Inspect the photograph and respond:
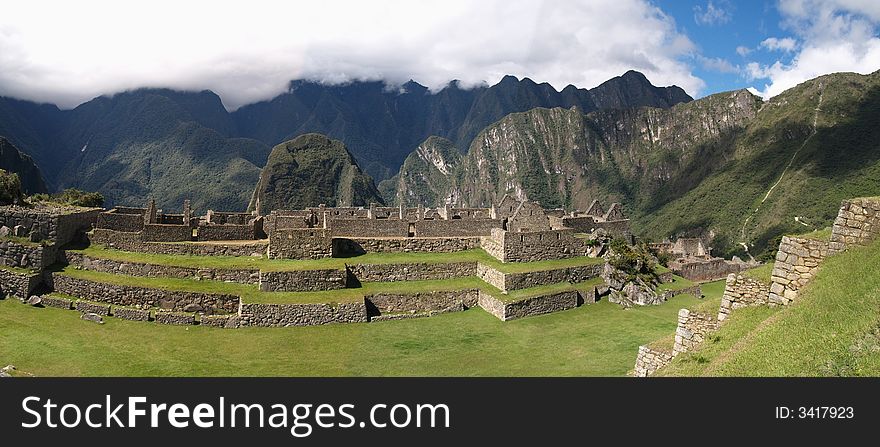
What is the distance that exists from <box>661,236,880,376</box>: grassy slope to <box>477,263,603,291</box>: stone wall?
10.8m

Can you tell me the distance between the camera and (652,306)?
Answer: 20328mm

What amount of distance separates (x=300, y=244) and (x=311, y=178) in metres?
132

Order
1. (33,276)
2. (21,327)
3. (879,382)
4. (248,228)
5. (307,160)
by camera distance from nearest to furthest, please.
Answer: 1. (879,382)
2. (21,327)
3. (33,276)
4. (248,228)
5. (307,160)

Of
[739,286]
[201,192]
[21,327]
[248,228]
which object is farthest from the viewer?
[201,192]

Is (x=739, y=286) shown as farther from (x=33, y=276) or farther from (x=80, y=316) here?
(x=33, y=276)

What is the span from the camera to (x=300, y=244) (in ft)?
62.3

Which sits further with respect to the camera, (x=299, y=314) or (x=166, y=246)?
(x=166, y=246)

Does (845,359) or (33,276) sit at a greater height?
(845,359)

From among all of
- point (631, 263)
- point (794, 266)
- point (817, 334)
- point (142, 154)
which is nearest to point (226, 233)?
point (631, 263)

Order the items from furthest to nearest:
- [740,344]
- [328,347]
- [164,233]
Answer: [164,233] < [328,347] < [740,344]

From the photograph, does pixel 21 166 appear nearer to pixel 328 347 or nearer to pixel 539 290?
pixel 328 347

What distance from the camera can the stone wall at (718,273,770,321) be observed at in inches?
328

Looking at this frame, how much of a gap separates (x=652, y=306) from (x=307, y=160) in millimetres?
140377

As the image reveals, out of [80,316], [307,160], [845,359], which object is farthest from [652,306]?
[307,160]
